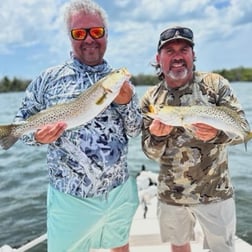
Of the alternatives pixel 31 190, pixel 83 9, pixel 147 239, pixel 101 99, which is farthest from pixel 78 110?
pixel 31 190

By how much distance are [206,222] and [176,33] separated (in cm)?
135

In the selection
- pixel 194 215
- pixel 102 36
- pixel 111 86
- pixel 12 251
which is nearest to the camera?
pixel 111 86

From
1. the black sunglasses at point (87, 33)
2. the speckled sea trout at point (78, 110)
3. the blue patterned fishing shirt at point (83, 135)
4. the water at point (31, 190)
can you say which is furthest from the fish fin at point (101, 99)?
the water at point (31, 190)

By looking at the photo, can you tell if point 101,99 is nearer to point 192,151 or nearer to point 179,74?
point 179,74

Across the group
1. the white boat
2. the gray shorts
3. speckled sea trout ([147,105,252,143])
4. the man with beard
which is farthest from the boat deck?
speckled sea trout ([147,105,252,143])

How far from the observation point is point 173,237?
11.9ft

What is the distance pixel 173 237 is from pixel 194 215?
24 cm

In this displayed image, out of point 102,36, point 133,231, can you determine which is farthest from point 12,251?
point 102,36

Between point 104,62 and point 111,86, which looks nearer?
point 111,86

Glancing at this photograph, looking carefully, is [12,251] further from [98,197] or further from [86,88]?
[86,88]

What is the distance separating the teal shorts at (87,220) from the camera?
320 cm

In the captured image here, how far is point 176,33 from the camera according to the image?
131 inches

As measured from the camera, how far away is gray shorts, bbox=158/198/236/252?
11.4 ft

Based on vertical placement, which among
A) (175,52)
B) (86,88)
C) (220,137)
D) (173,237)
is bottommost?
(173,237)
